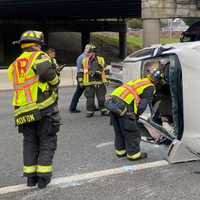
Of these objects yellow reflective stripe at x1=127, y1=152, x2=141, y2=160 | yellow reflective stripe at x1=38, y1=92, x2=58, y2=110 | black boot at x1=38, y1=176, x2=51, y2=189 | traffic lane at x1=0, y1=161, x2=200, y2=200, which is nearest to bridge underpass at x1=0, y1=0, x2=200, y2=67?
yellow reflective stripe at x1=127, y1=152, x2=141, y2=160

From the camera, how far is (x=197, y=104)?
5027 mm

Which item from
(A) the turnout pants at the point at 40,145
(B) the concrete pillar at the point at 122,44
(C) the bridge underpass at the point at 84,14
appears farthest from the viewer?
(B) the concrete pillar at the point at 122,44

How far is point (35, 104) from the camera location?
4.68m

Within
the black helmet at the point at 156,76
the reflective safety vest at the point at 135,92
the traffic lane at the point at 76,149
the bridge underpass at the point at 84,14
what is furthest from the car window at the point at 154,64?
the bridge underpass at the point at 84,14

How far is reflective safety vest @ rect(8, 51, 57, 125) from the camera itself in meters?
4.64

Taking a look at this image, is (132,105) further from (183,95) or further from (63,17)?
(63,17)

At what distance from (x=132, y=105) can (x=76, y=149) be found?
1.25 m

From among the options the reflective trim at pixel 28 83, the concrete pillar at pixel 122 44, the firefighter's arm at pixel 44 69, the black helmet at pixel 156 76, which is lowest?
the concrete pillar at pixel 122 44

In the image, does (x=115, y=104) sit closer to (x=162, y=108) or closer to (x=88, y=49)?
(x=162, y=108)

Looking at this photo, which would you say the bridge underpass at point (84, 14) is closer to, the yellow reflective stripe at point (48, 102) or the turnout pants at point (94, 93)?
the turnout pants at point (94, 93)

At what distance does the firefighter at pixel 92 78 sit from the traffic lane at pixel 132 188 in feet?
13.0

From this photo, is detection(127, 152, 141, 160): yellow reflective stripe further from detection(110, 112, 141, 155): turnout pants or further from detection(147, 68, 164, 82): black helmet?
detection(147, 68, 164, 82): black helmet

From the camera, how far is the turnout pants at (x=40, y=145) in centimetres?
477

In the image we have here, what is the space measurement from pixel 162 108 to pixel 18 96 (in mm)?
2506
